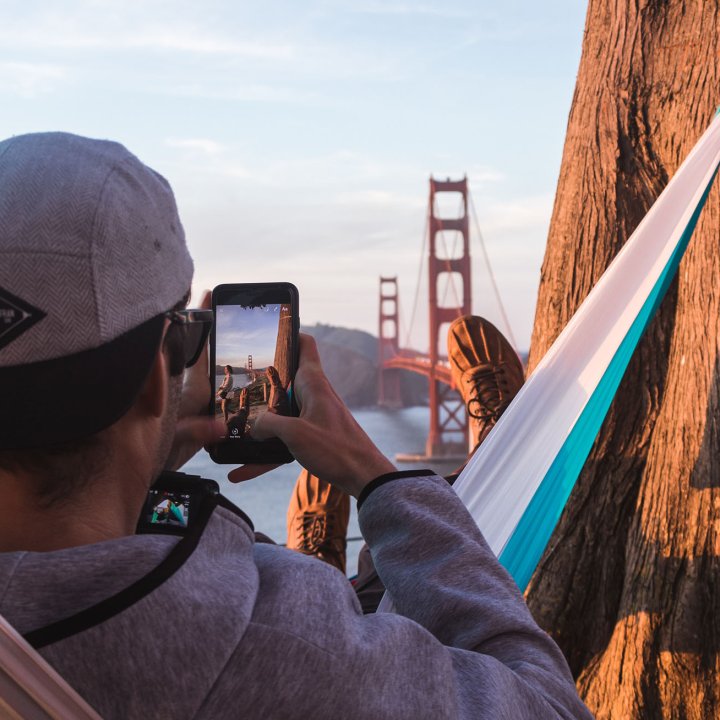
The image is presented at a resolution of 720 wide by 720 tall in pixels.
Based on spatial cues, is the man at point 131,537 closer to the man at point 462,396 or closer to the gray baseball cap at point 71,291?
the gray baseball cap at point 71,291

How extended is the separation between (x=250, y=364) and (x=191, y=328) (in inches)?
7.0

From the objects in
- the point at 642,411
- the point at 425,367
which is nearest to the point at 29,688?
the point at 642,411

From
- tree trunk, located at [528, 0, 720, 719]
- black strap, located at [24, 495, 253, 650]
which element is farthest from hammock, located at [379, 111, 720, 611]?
black strap, located at [24, 495, 253, 650]

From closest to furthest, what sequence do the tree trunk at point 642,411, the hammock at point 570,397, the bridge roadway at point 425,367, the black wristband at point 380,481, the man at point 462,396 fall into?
the black wristband at point 380,481 < the hammock at point 570,397 < the tree trunk at point 642,411 < the man at point 462,396 < the bridge roadway at point 425,367

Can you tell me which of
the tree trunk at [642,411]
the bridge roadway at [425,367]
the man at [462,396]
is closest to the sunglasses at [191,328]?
the tree trunk at [642,411]

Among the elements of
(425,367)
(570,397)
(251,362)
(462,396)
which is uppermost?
(251,362)

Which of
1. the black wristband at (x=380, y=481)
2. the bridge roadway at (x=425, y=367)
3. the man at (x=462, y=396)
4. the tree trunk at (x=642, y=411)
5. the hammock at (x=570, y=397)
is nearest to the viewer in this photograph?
the black wristband at (x=380, y=481)

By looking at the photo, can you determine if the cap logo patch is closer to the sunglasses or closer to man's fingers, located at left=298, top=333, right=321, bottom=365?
the sunglasses

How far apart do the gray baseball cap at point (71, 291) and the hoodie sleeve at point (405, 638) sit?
5.9 inches

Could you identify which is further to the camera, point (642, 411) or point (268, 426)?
point (642, 411)

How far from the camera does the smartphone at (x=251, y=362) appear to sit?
2.24 feet

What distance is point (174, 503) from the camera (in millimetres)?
534

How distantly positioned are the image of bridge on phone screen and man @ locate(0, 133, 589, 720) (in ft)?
0.49

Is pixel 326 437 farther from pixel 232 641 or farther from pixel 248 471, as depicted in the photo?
pixel 232 641
